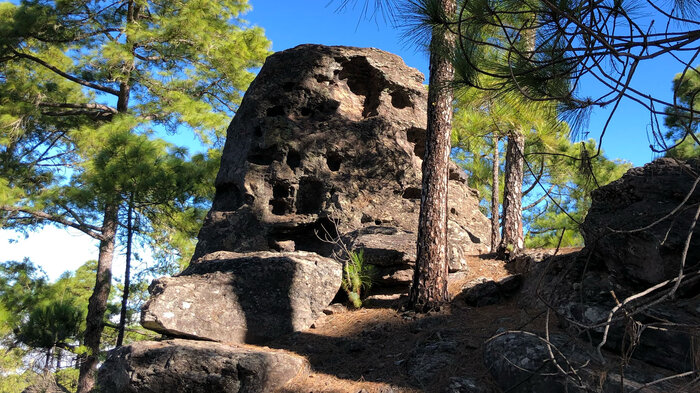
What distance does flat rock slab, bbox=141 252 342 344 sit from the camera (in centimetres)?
586

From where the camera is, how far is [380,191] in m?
9.13

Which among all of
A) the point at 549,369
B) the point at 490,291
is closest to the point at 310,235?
the point at 490,291

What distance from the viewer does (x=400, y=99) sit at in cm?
1019

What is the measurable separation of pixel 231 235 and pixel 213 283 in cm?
269

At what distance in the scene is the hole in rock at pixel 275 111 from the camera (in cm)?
970

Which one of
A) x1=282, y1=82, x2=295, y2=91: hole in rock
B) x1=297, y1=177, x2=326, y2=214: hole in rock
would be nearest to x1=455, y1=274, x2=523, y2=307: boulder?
x1=297, y1=177, x2=326, y2=214: hole in rock

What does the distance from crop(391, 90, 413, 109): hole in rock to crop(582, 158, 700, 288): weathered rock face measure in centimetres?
518

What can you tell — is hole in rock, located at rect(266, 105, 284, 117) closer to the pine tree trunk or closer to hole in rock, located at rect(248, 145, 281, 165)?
hole in rock, located at rect(248, 145, 281, 165)

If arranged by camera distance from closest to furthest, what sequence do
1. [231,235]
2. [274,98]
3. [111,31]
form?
[231,235] < [274,98] < [111,31]

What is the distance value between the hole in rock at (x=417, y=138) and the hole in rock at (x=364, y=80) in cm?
84

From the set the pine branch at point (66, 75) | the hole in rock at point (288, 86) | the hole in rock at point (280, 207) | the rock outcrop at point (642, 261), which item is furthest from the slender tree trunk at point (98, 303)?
the rock outcrop at point (642, 261)

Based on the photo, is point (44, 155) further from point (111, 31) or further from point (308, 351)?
point (308, 351)

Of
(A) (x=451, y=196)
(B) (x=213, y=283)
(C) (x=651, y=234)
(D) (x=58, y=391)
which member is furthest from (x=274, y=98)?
(C) (x=651, y=234)

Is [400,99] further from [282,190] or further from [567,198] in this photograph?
[567,198]
